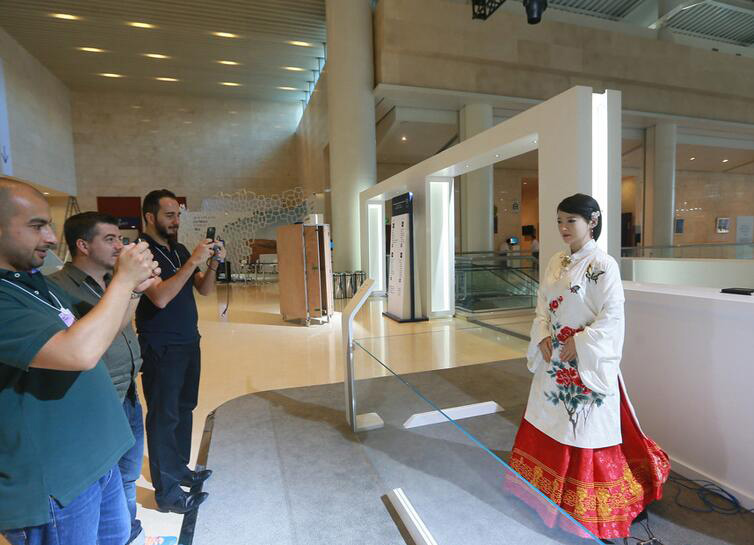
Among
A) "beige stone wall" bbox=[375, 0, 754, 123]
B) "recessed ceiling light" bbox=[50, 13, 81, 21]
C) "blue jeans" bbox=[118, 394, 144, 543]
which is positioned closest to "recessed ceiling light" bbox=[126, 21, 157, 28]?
"recessed ceiling light" bbox=[50, 13, 81, 21]

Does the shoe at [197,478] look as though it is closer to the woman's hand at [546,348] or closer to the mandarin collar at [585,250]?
the woman's hand at [546,348]

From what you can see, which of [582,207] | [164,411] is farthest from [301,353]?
[582,207]

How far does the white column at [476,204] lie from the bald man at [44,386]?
10893 mm

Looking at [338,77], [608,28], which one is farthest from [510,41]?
[338,77]

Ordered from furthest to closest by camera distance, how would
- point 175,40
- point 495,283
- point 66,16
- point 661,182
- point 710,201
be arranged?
point 710,201 < point 661,182 < point 175,40 < point 66,16 < point 495,283

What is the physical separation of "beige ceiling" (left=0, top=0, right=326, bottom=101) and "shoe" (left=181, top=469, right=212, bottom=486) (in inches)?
498

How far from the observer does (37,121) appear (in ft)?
44.0

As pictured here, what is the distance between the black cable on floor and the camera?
6.45 ft

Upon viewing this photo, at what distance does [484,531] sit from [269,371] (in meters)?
3.62

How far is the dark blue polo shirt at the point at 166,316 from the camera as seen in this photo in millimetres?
2018

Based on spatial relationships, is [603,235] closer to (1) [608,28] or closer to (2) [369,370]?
(2) [369,370]

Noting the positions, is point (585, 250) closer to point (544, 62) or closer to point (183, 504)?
point (183, 504)

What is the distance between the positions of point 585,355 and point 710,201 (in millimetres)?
21989

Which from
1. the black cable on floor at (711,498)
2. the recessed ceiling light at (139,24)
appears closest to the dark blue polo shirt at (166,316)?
the black cable on floor at (711,498)
